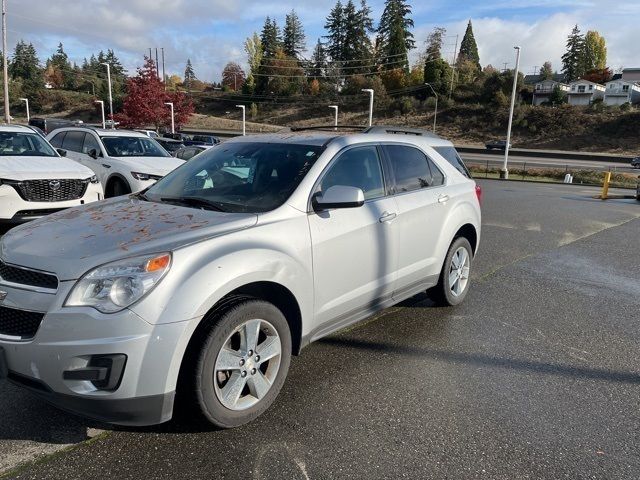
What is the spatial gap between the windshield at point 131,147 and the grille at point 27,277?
7.54 metres

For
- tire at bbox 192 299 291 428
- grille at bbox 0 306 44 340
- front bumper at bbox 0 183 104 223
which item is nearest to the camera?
grille at bbox 0 306 44 340

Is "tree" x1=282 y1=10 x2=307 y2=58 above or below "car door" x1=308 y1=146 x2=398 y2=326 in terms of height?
above

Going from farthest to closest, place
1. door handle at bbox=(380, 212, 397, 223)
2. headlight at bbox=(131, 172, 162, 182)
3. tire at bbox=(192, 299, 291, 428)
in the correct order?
headlight at bbox=(131, 172, 162, 182), door handle at bbox=(380, 212, 397, 223), tire at bbox=(192, 299, 291, 428)

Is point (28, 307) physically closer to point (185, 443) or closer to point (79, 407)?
point (79, 407)

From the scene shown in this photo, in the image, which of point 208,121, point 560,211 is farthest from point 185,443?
point 208,121

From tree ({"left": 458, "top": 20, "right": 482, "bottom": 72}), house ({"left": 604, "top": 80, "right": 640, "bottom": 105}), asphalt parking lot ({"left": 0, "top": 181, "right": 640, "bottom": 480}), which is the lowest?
asphalt parking lot ({"left": 0, "top": 181, "right": 640, "bottom": 480})

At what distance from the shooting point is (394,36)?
10106 cm

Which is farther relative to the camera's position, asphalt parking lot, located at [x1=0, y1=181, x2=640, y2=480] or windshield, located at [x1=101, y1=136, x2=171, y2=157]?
windshield, located at [x1=101, y1=136, x2=171, y2=157]

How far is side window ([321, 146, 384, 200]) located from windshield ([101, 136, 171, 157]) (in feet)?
23.7

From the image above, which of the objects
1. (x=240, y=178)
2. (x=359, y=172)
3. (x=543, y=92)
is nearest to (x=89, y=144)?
(x=240, y=178)

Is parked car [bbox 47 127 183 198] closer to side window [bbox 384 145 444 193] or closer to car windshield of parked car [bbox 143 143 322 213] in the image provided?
car windshield of parked car [bbox 143 143 322 213]

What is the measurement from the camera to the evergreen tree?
115 metres

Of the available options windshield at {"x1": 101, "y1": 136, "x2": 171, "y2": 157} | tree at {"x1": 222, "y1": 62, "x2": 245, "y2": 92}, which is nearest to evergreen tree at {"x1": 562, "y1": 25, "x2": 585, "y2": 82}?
tree at {"x1": 222, "y1": 62, "x2": 245, "y2": 92}

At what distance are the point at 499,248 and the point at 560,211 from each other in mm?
6233
